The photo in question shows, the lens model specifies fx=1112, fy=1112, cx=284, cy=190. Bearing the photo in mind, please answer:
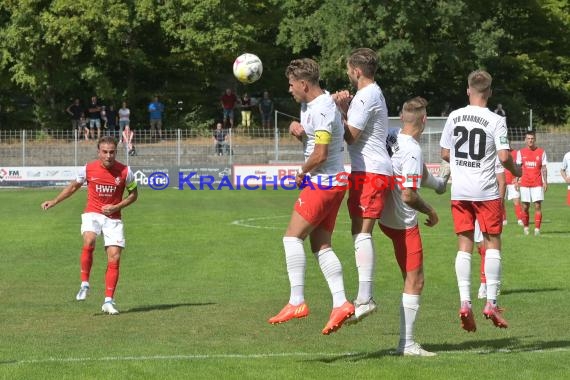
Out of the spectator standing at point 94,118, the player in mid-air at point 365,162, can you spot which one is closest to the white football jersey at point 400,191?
the player in mid-air at point 365,162

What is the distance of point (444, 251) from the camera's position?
20.3 m

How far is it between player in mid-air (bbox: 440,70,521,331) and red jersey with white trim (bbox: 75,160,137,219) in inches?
193

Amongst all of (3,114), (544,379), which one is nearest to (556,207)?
(544,379)

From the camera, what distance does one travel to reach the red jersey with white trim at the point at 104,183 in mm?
13844

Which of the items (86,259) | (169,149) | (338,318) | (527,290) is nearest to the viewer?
(338,318)

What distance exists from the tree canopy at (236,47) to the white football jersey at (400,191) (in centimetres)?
4374

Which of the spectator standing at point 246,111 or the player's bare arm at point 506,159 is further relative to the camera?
the spectator standing at point 246,111

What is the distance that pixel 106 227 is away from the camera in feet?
45.3

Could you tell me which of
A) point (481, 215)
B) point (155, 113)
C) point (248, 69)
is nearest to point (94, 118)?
point (155, 113)

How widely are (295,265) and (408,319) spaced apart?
Result: 1.06m

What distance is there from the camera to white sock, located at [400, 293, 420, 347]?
9.36m

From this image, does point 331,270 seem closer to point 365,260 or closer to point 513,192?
point 365,260

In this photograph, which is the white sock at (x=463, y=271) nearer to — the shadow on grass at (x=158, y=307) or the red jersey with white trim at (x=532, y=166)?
the shadow on grass at (x=158, y=307)

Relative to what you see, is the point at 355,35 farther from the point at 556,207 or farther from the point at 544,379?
the point at 544,379
